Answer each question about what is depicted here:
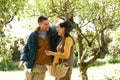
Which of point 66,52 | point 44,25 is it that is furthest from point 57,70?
point 44,25

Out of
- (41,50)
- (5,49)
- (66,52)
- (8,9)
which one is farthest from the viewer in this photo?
(5,49)

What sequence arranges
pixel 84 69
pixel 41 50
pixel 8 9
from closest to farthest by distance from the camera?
pixel 8 9 < pixel 41 50 < pixel 84 69

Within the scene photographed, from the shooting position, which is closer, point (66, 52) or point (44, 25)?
point (66, 52)

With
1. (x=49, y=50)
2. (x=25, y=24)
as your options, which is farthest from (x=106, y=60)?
(x=49, y=50)

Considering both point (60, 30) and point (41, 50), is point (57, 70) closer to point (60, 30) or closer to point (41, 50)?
point (41, 50)

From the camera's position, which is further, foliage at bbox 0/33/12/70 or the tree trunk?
the tree trunk

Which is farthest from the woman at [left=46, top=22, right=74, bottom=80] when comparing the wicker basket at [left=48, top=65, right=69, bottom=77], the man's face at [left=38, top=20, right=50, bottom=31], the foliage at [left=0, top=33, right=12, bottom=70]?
the foliage at [left=0, top=33, right=12, bottom=70]

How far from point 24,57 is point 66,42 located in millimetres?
931

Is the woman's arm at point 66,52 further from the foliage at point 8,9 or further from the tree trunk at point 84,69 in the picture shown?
the tree trunk at point 84,69

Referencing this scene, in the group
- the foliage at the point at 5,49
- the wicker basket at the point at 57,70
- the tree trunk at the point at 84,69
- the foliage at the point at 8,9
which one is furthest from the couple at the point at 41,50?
the tree trunk at the point at 84,69

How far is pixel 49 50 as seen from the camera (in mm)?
7375

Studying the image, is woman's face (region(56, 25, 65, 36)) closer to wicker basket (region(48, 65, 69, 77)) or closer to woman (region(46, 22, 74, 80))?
woman (region(46, 22, 74, 80))

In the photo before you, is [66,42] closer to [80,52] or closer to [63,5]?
[63,5]

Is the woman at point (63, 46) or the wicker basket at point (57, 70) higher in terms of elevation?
the woman at point (63, 46)
